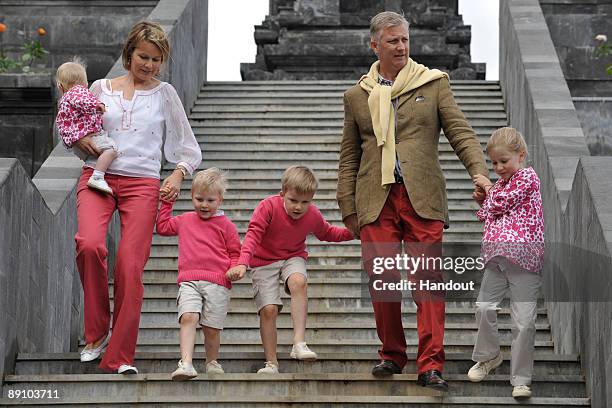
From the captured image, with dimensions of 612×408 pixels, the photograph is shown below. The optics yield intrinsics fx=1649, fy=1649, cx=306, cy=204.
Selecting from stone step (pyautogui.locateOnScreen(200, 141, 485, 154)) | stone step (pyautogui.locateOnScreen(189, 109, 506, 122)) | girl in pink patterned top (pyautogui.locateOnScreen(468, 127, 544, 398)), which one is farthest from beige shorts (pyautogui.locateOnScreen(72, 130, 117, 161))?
stone step (pyautogui.locateOnScreen(189, 109, 506, 122))

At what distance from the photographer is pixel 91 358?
30.5 feet

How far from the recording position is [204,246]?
9359 millimetres

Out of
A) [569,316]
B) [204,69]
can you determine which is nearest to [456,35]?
[204,69]

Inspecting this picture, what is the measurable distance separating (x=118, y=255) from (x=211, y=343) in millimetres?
738

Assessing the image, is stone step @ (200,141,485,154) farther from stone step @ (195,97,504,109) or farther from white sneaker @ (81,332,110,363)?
white sneaker @ (81,332,110,363)

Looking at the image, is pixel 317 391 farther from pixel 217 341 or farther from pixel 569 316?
pixel 569 316

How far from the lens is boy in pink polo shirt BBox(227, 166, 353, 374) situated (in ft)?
30.5

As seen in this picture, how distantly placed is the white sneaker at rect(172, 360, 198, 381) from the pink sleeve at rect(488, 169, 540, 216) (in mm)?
1827

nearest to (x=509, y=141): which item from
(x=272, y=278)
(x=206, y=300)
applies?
(x=272, y=278)

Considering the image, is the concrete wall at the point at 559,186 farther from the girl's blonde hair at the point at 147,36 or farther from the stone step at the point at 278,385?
the girl's blonde hair at the point at 147,36

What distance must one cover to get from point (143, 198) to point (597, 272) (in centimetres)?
264

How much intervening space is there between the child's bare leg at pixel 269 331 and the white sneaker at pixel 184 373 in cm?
61

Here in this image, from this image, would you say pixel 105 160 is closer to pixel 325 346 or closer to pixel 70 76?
pixel 70 76

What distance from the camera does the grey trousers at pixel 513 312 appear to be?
28.2 ft
